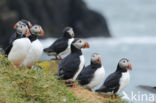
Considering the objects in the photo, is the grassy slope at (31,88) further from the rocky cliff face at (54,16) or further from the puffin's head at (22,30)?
the rocky cliff face at (54,16)

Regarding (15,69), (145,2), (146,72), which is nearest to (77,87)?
(15,69)

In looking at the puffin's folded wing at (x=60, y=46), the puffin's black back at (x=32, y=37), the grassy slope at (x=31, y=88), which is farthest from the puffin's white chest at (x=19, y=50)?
the puffin's folded wing at (x=60, y=46)

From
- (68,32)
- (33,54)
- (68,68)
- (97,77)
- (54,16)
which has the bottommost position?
(97,77)

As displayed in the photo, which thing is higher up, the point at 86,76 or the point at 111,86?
the point at 86,76

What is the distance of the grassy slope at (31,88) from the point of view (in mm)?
7012

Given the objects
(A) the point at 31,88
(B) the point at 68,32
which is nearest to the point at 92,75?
(B) the point at 68,32

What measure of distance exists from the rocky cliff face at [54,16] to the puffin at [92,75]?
23513 millimetres

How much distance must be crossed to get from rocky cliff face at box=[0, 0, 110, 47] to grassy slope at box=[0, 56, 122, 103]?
2475 centimetres

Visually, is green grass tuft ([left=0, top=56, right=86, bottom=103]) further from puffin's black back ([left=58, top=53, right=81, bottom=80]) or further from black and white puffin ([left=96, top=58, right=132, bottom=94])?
black and white puffin ([left=96, top=58, right=132, bottom=94])

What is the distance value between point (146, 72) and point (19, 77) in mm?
24793

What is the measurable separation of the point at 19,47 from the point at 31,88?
1.54 meters

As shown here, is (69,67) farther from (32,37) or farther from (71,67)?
(32,37)

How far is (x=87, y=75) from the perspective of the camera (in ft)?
30.5

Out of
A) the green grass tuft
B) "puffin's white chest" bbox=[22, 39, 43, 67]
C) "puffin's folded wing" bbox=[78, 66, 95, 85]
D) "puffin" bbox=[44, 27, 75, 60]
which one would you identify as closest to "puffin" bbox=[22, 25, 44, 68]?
"puffin's white chest" bbox=[22, 39, 43, 67]
